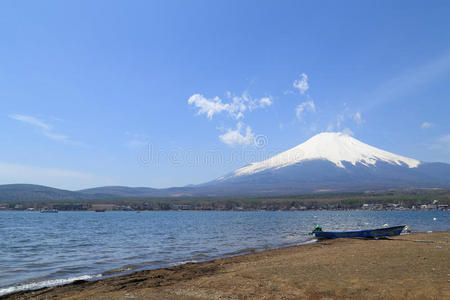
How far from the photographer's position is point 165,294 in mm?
11570

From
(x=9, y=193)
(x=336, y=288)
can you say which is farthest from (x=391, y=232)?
(x=9, y=193)

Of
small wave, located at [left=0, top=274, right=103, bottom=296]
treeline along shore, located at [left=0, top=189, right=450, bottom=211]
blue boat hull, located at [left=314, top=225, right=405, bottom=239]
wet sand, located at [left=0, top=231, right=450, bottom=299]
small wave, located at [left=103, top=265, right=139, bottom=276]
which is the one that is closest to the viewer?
wet sand, located at [left=0, top=231, right=450, bottom=299]

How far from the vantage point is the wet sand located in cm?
1039

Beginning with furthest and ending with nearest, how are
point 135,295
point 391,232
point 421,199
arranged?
point 421,199, point 391,232, point 135,295

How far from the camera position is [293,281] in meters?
12.1

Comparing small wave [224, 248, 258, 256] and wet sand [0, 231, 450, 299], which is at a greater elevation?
wet sand [0, 231, 450, 299]

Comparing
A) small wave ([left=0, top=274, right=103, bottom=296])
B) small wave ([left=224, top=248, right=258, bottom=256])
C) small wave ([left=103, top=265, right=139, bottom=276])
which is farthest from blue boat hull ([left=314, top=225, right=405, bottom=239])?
small wave ([left=0, top=274, right=103, bottom=296])

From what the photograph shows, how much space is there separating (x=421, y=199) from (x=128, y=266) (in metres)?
143

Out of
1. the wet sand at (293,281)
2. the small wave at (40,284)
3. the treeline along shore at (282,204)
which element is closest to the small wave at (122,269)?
the small wave at (40,284)

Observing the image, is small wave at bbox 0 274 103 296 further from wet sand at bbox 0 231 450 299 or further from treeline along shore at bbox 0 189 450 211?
treeline along shore at bbox 0 189 450 211

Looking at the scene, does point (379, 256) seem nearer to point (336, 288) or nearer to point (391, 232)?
point (336, 288)

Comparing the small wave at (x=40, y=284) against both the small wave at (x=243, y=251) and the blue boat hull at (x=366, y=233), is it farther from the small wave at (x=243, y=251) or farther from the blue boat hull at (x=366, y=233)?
the blue boat hull at (x=366, y=233)

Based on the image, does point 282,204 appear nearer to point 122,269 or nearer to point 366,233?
point 366,233

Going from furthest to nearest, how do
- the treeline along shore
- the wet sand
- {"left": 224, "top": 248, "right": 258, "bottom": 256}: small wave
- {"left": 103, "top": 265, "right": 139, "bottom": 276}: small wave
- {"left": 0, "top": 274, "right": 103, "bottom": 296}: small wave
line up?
the treeline along shore, {"left": 224, "top": 248, "right": 258, "bottom": 256}: small wave, {"left": 103, "top": 265, "right": 139, "bottom": 276}: small wave, {"left": 0, "top": 274, "right": 103, "bottom": 296}: small wave, the wet sand
